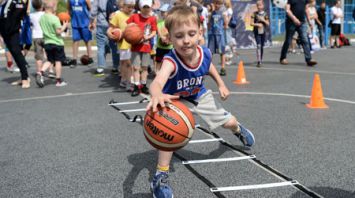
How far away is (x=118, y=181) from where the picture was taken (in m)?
3.79

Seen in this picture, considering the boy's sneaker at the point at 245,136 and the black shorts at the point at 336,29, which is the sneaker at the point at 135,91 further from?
the black shorts at the point at 336,29

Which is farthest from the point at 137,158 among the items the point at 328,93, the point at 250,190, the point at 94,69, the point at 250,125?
the point at 94,69

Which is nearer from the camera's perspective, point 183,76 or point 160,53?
point 183,76

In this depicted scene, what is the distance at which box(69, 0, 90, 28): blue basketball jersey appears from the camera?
12.1m

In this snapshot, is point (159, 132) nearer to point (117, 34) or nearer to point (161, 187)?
point (161, 187)

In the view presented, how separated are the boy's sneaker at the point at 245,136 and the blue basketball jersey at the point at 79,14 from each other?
8.77 m

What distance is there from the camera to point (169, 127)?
3230mm

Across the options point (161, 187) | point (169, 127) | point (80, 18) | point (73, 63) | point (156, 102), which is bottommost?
point (161, 187)

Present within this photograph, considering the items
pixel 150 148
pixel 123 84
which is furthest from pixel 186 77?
pixel 123 84

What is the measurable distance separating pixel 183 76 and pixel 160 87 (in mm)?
492

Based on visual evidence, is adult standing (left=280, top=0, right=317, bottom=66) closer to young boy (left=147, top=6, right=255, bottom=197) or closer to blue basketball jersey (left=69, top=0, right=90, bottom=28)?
blue basketball jersey (left=69, top=0, right=90, bottom=28)

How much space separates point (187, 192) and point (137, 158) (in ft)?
3.62

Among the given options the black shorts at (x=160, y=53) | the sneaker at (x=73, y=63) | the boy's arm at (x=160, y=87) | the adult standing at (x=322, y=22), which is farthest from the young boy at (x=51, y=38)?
the adult standing at (x=322, y=22)

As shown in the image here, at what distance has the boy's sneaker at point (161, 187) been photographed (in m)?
3.24
